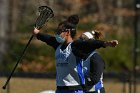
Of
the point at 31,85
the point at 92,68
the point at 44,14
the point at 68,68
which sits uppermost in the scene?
the point at 44,14

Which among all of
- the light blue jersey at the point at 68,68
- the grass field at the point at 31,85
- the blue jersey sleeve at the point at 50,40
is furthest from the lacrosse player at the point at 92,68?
the grass field at the point at 31,85

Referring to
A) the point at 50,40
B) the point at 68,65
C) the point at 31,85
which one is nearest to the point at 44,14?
the point at 50,40

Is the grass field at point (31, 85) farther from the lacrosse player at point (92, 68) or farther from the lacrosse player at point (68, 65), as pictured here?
the lacrosse player at point (68, 65)

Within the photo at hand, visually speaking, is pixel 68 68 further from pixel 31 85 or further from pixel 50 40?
pixel 31 85

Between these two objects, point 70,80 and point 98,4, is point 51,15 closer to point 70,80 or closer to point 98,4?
point 70,80

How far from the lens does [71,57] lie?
8.56 meters

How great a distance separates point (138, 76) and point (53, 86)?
5084 millimetres

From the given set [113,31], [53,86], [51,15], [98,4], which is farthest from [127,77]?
[98,4]

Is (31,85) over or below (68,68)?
below

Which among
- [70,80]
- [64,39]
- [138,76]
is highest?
[64,39]

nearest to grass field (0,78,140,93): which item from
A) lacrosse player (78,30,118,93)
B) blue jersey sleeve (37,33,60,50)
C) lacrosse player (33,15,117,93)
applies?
lacrosse player (78,30,118,93)

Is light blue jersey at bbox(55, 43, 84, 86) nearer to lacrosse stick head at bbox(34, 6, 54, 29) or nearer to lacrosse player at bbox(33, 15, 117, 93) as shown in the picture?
lacrosse player at bbox(33, 15, 117, 93)

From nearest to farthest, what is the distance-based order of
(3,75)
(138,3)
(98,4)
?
1. (3,75)
2. (138,3)
3. (98,4)

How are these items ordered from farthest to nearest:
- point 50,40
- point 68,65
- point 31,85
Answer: point 31,85, point 50,40, point 68,65
